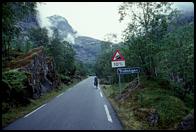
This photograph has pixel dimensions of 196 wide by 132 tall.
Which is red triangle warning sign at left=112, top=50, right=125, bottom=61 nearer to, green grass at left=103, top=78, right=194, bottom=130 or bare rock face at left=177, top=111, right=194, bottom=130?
green grass at left=103, top=78, right=194, bottom=130

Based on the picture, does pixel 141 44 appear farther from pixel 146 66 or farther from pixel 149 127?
pixel 149 127

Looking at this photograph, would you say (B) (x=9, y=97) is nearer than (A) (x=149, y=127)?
No

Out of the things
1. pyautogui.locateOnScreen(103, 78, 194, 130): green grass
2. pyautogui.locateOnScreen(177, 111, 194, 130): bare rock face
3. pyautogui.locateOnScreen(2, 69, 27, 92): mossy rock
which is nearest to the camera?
pyautogui.locateOnScreen(177, 111, 194, 130): bare rock face

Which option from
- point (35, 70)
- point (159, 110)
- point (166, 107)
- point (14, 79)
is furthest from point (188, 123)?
point (35, 70)

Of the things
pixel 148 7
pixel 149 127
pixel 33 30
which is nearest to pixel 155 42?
pixel 148 7

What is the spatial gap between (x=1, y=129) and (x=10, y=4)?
4812 mm

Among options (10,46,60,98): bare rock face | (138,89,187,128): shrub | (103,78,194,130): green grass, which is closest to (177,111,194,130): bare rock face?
(103,78,194,130): green grass

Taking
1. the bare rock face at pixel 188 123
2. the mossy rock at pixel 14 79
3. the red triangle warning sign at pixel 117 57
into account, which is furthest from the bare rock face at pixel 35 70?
the bare rock face at pixel 188 123

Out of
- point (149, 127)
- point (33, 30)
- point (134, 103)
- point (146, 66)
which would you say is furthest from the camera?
point (33, 30)

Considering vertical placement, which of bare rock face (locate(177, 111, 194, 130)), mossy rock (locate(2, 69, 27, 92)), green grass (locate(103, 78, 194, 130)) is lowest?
green grass (locate(103, 78, 194, 130))

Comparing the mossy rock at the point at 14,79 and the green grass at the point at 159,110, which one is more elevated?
the mossy rock at the point at 14,79

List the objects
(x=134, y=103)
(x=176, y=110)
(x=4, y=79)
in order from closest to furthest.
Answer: (x=176, y=110)
(x=134, y=103)
(x=4, y=79)

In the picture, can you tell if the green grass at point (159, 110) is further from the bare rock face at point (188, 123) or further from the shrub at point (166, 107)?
the bare rock face at point (188, 123)

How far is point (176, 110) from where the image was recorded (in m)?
11.5
